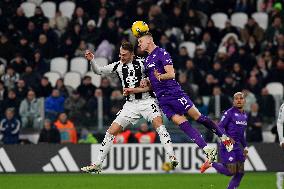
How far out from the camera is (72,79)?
27219mm

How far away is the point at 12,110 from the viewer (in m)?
25.0

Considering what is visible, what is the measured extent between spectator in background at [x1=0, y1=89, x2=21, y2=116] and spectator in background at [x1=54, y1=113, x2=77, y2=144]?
3.56 ft

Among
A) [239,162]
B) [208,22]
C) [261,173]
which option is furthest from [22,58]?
[239,162]

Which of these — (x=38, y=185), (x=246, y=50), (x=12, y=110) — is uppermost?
(x=246, y=50)

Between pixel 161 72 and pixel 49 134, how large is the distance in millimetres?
9077

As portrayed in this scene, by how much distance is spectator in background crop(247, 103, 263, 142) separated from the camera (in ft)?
82.7

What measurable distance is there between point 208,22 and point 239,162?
11.5m

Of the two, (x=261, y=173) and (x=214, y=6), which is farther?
(x=214, y=6)

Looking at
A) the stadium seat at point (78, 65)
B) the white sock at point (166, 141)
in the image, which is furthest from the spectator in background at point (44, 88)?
the white sock at point (166, 141)

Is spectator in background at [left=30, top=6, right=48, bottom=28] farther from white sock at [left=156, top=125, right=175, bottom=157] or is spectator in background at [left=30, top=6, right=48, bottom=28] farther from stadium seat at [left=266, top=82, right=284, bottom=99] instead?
white sock at [left=156, top=125, right=175, bottom=157]

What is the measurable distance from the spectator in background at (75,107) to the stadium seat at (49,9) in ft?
16.8

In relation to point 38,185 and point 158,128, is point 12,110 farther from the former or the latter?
point 158,128

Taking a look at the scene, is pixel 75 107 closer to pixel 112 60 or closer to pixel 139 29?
pixel 112 60

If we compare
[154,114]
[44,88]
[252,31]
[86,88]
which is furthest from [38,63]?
[154,114]
